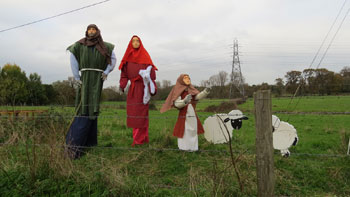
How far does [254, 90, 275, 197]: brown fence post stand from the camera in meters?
1.95

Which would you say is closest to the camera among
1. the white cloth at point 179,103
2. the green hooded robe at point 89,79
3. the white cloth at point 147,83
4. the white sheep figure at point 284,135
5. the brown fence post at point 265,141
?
the brown fence post at point 265,141

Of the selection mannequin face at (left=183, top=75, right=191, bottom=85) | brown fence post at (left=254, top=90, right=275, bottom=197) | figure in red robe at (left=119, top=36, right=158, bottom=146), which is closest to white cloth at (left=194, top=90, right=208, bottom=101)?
mannequin face at (left=183, top=75, right=191, bottom=85)

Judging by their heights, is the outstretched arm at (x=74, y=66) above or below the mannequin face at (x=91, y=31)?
below

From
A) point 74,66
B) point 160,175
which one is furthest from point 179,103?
point 74,66

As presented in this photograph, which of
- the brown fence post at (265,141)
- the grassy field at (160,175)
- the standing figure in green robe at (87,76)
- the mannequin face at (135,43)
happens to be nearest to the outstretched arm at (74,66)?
the standing figure in green robe at (87,76)

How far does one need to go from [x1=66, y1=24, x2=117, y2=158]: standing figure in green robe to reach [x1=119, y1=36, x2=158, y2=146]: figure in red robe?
0.44 metres

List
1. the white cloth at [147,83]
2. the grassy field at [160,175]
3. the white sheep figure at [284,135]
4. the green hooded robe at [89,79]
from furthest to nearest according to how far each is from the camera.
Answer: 1. the white cloth at [147,83]
2. the green hooded robe at [89,79]
3. the white sheep figure at [284,135]
4. the grassy field at [160,175]

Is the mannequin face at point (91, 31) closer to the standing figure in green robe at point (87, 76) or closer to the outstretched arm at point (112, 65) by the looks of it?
the standing figure in green robe at point (87, 76)

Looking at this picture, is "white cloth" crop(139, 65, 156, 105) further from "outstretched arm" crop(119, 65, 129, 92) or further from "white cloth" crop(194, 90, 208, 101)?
"white cloth" crop(194, 90, 208, 101)

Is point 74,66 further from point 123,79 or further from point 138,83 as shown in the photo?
point 138,83

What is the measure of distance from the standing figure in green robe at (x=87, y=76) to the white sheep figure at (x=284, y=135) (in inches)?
121

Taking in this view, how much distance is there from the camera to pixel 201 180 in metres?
2.49

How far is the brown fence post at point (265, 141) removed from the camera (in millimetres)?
1953

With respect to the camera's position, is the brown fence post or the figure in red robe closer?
the brown fence post
